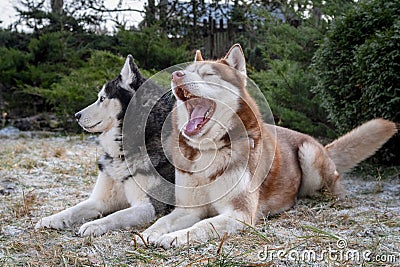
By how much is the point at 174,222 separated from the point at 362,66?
7.56ft

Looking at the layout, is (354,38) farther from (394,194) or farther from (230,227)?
(230,227)

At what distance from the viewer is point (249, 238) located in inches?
87.7

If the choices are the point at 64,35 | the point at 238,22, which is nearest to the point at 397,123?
the point at 238,22

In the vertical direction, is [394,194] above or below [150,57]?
below

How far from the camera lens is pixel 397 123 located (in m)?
3.64

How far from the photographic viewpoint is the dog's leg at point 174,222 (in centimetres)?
227

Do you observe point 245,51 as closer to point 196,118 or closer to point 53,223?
point 196,118

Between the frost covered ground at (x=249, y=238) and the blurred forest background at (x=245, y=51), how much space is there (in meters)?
0.97

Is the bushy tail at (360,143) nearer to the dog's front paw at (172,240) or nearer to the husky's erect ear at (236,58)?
the husky's erect ear at (236,58)

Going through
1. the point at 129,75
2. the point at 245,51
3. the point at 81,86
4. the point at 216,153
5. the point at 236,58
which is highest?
the point at 245,51

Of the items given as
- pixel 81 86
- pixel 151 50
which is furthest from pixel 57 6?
pixel 81 86

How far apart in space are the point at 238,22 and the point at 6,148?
538 cm

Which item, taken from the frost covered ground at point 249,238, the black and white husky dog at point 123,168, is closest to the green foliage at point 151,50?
the frost covered ground at point 249,238

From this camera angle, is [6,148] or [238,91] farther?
[6,148]
